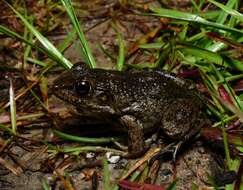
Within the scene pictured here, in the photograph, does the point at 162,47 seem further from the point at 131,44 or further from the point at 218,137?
the point at 218,137

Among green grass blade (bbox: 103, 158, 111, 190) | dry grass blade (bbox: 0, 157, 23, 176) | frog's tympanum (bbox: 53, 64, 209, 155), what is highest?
frog's tympanum (bbox: 53, 64, 209, 155)

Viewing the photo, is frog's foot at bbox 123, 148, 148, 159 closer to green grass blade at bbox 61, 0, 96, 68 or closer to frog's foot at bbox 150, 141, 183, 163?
frog's foot at bbox 150, 141, 183, 163

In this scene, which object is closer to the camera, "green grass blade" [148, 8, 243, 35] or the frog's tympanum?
the frog's tympanum

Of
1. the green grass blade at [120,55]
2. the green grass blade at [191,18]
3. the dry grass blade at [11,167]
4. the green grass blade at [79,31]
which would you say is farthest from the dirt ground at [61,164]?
the green grass blade at [191,18]

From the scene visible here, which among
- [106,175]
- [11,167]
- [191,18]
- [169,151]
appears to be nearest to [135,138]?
[169,151]

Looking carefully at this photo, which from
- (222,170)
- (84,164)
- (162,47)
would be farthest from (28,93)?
(222,170)

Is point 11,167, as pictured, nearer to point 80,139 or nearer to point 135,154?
point 80,139

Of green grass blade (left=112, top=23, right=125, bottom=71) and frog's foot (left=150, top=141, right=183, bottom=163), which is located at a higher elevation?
green grass blade (left=112, top=23, right=125, bottom=71)

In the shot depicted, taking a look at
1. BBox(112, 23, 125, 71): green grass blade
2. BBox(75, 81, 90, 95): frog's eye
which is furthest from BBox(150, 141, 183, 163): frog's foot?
BBox(112, 23, 125, 71): green grass blade
